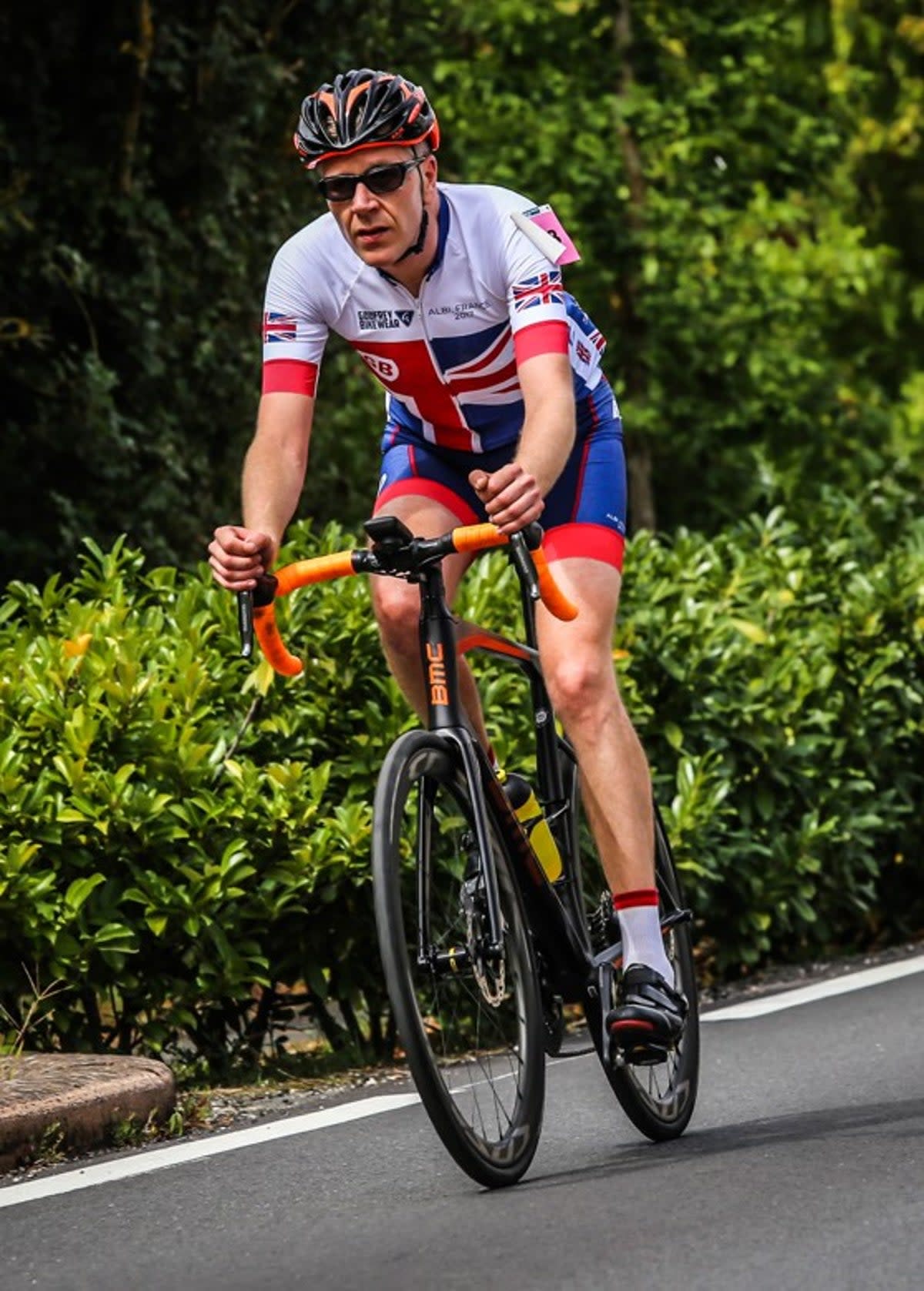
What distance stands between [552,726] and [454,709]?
0.72 meters

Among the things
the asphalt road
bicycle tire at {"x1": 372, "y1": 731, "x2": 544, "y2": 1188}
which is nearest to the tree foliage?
the asphalt road

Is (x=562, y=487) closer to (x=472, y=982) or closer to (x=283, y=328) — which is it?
(x=283, y=328)

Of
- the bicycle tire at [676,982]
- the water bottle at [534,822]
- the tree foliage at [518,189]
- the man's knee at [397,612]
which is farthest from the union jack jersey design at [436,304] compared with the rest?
the tree foliage at [518,189]

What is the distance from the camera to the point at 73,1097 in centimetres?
550

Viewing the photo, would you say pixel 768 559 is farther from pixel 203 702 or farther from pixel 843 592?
pixel 203 702

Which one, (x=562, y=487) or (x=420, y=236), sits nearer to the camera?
(x=420, y=236)

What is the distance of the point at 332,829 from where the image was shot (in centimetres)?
671

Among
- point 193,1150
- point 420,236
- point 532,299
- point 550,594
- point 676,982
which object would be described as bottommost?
point 193,1150

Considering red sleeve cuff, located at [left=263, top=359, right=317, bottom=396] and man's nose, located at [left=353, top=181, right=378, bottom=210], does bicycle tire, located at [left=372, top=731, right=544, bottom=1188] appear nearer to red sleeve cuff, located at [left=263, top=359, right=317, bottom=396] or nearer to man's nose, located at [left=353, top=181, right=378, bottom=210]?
red sleeve cuff, located at [left=263, top=359, right=317, bottom=396]

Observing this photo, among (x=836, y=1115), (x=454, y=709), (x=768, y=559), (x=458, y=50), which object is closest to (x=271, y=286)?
(x=454, y=709)

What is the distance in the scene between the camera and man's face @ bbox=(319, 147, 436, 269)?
4930 millimetres

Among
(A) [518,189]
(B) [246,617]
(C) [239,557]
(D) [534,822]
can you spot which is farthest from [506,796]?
(A) [518,189]

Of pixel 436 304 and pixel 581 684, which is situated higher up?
pixel 436 304

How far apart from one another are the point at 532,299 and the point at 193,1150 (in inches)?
78.3
